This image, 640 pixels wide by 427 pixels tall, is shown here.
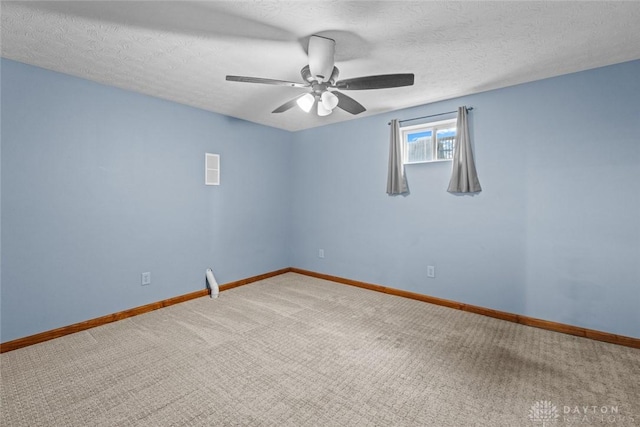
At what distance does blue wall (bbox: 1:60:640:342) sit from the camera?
99.5 inches

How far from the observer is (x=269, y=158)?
185 inches

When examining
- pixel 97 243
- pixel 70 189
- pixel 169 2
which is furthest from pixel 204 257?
pixel 169 2

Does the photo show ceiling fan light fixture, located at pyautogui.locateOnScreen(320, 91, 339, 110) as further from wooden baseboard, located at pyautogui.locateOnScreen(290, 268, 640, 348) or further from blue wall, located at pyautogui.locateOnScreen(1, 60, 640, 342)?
wooden baseboard, located at pyautogui.locateOnScreen(290, 268, 640, 348)

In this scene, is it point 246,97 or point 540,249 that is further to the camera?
point 246,97

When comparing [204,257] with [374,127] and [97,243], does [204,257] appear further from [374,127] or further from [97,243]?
[374,127]

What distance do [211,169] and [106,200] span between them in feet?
4.14

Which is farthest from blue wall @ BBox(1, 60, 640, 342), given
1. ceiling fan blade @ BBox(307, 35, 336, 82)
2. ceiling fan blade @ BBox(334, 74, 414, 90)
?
ceiling fan blade @ BBox(307, 35, 336, 82)

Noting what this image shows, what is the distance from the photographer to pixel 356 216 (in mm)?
4309

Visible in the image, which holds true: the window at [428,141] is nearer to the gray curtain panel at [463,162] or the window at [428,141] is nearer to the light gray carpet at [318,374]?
the gray curtain panel at [463,162]

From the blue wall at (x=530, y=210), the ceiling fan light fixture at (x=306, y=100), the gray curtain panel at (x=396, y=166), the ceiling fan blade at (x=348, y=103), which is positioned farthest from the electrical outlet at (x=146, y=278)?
the gray curtain panel at (x=396, y=166)

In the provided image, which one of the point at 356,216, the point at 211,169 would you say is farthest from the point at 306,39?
the point at 356,216

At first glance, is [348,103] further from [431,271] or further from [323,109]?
[431,271]

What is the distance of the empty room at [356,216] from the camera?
6.06 feet

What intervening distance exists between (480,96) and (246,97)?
262cm
